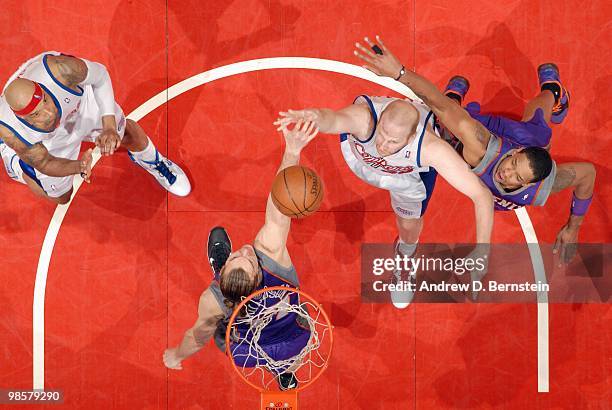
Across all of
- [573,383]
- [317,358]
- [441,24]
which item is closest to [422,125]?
[441,24]

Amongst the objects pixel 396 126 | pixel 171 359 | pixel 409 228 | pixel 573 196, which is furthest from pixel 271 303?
pixel 573 196

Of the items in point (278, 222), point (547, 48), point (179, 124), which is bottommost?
point (278, 222)

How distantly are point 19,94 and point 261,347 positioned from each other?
2.72m

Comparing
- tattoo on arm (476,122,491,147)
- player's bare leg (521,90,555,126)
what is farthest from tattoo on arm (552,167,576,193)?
tattoo on arm (476,122,491,147)

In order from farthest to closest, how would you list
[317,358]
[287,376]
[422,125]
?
[317,358]
[287,376]
[422,125]

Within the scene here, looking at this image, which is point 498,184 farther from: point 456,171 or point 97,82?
point 97,82

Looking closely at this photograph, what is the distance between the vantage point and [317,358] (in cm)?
580

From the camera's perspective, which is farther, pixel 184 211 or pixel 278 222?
pixel 184 211

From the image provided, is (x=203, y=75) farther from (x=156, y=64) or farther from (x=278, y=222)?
(x=278, y=222)

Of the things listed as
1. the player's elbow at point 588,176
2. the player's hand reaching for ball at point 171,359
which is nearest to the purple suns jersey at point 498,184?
the player's elbow at point 588,176

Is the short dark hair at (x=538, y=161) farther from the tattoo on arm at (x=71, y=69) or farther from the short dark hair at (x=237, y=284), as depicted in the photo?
the tattoo on arm at (x=71, y=69)

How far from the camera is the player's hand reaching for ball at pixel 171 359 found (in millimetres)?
5578

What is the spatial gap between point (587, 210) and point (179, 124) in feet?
13.6

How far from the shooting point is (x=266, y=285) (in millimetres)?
4953
